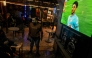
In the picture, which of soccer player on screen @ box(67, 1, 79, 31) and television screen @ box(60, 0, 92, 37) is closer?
television screen @ box(60, 0, 92, 37)

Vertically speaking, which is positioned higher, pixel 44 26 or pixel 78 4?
pixel 78 4

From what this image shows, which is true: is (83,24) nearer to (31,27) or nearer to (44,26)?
(31,27)

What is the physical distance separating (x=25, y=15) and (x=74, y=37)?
9136 millimetres

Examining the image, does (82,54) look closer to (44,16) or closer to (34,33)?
(34,33)

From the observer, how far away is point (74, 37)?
3174mm

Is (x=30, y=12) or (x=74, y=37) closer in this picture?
(x=74, y=37)

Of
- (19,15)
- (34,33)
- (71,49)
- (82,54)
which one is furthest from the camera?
(19,15)

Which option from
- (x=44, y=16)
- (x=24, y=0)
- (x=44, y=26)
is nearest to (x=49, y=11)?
(x=44, y=16)

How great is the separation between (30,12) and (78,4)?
9.50m

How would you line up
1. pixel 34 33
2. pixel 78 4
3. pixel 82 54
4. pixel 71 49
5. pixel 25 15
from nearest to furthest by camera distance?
pixel 82 54 < pixel 78 4 < pixel 71 49 < pixel 34 33 < pixel 25 15

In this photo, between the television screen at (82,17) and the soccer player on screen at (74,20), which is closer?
the television screen at (82,17)

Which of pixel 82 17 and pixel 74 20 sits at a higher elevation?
pixel 82 17

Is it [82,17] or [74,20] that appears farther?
[74,20]

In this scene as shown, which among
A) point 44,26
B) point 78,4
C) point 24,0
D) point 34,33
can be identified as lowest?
point 44,26
